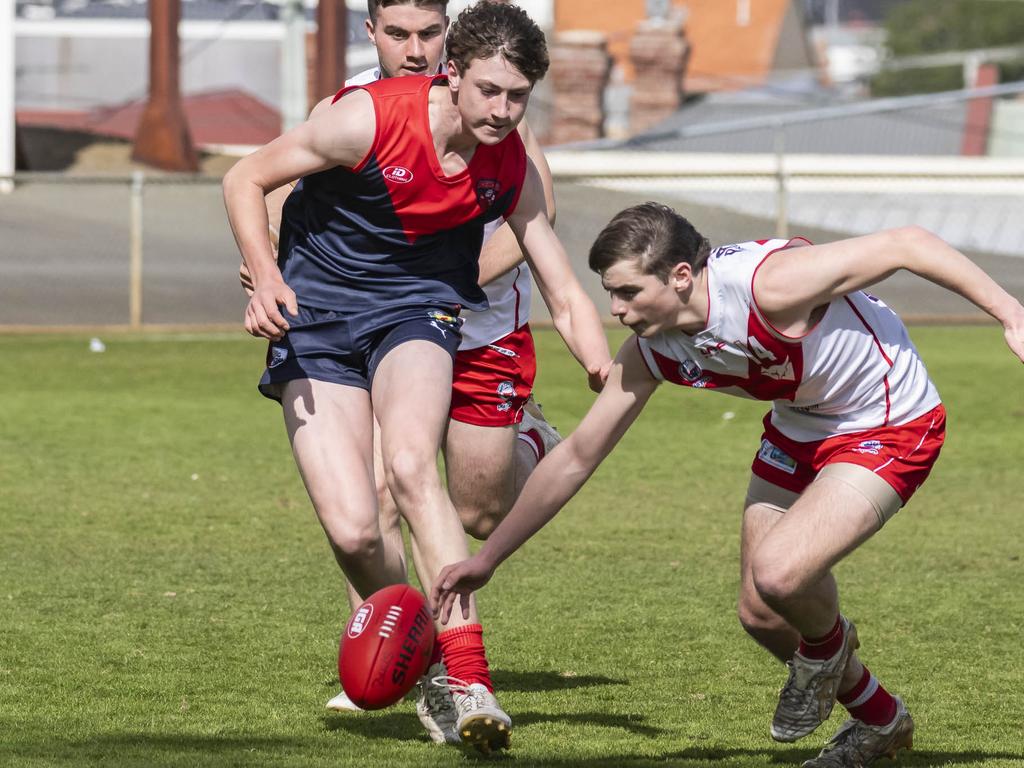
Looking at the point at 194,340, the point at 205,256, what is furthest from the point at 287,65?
the point at 194,340

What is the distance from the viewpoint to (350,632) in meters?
4.77

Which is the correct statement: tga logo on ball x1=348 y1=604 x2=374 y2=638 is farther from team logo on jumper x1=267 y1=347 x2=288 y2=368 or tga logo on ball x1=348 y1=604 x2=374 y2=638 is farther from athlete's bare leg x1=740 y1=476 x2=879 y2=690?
athlete's bare leg x1=740 y1=476 x2=879 y2=690

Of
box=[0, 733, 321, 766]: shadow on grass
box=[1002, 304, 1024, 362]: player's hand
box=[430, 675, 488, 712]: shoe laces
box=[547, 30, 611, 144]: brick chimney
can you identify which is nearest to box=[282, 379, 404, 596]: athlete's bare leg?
box=[430, 675, 488, 712]: shoe laces

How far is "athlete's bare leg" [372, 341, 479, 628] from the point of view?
4.95 meters

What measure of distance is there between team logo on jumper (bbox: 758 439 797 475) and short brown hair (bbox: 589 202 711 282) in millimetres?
714

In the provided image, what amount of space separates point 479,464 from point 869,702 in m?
1.68

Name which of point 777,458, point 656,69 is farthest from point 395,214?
point 656,69

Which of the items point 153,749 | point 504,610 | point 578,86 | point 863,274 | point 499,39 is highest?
point 499,39

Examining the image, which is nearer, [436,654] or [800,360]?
[800,360]

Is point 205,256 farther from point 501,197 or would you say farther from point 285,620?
point 501,197

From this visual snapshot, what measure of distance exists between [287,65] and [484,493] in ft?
65.9

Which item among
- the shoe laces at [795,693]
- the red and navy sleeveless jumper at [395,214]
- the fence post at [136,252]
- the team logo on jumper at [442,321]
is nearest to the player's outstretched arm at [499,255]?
the red and navy sleeveless jumper at [395,214]

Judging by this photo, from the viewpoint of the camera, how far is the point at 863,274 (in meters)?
4.68

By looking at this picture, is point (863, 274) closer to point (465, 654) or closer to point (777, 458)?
point (777, 458)
